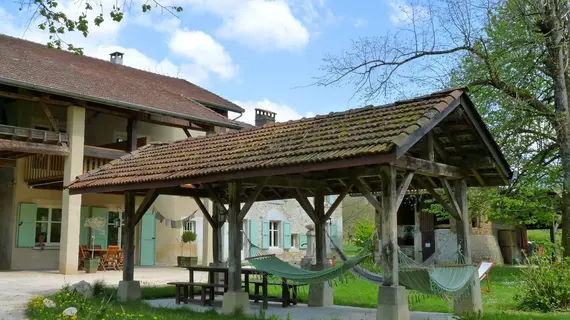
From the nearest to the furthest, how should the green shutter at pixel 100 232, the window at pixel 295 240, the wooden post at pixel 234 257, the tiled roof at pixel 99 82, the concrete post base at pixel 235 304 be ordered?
the concrete post base at pixel 235 304 < the wooden post at pixel 234 257 < the tiled roof at pixel 99 82 < the green shutter at pixel 100 232 < the window at pixel 295 240

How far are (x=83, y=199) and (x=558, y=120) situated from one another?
13.7 metres

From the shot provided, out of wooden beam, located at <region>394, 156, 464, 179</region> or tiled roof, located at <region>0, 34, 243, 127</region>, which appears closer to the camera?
wooden beam, located at <region>394, 156, 464, 179</region>

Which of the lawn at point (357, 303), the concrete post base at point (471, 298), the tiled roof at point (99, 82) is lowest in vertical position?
the lawn at point (357, 303)

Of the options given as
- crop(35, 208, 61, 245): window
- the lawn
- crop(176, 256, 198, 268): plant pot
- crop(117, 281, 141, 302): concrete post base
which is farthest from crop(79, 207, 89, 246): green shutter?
crop(117, 281, 141, 302): concrete post base

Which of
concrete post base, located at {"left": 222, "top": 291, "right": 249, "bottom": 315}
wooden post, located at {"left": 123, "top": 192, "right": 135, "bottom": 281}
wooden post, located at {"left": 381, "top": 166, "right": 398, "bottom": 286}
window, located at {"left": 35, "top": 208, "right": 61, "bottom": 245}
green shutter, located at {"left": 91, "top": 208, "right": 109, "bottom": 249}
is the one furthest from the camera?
green shutter, located at {"left": 91, "top": 208, "right": 109, "bottom": 249}

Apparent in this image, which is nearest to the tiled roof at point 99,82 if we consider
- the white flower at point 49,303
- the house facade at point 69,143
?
the house facade at point 69,143

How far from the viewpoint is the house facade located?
15016mm

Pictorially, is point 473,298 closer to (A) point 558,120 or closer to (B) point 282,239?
(A) point 558,120

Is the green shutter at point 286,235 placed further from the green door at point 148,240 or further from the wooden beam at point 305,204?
the wooden beam at point 305,204

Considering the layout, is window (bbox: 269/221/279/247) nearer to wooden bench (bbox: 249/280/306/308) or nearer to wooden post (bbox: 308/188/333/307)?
wooden bench (bbox: 249/280/306/308)

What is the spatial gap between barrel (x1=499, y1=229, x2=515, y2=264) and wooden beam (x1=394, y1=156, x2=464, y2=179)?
18.4 m

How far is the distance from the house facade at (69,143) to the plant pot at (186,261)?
741mm

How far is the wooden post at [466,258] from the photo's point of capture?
26.5 ft

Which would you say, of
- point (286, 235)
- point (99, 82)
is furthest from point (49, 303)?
point (286, 235)
